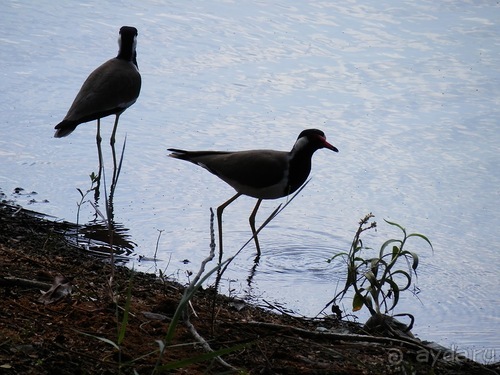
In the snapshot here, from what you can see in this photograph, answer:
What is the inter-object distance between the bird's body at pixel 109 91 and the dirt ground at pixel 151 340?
318 centimetres

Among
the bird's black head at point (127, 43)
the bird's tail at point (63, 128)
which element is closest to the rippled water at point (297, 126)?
the bird's tail at point (63, 128)

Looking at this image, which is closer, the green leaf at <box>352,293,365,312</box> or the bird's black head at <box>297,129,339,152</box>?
the green leaf at <box>352,293,365,312</box>

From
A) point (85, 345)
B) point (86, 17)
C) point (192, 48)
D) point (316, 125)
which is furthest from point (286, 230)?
point (86, 17)

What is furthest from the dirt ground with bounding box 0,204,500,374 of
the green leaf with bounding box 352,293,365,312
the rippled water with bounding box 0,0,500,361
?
the rippled water with bounding box 0,0,500,361

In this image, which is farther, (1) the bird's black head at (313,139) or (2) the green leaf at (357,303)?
(1) the bird's black head at (313,139)

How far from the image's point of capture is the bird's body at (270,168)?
23.4ft

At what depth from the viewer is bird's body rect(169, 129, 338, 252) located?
281 inches

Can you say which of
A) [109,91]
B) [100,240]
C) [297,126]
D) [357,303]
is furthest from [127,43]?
[357,303]

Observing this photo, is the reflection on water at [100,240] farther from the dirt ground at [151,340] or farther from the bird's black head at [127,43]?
the bird's black head at [127,43]

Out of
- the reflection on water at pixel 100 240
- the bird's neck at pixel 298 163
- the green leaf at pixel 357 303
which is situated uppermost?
the bird's neck at pixel 298 163

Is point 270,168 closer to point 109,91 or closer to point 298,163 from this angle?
point 298,163

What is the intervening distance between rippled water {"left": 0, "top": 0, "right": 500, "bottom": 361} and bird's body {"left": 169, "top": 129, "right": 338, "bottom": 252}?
1.44ft

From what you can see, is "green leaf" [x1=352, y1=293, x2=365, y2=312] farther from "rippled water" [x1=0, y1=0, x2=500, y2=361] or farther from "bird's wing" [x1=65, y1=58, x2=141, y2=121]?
"bird's wing" [x1=65, y1=58, x2=141, y2=121]

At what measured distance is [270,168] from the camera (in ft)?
23.5
